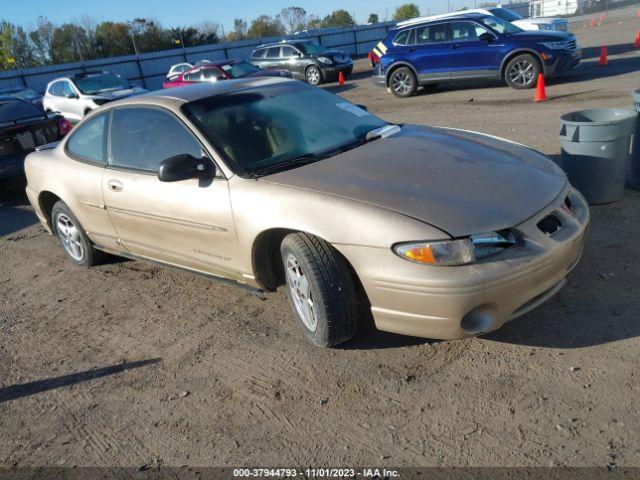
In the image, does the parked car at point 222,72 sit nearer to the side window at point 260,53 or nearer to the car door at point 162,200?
the side window at point 260,53

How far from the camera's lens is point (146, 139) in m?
4.46

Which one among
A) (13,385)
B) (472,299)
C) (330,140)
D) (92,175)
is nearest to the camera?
(472,299)

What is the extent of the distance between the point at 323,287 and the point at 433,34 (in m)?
12.4

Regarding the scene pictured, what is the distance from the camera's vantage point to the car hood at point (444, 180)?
10.3 ft

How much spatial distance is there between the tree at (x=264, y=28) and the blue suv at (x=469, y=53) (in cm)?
5354

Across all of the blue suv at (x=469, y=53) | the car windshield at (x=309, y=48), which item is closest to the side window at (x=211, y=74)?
the car windshield at (x=309, y=48)

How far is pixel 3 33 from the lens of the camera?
51.4m

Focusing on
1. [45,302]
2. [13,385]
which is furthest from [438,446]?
[45,302]

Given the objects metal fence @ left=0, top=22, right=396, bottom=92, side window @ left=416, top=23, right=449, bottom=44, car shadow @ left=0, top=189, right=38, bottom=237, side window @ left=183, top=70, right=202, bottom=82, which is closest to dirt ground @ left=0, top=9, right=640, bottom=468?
car shadow @ left=0, top=189, right=38, bottom=237

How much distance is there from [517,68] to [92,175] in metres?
11.0

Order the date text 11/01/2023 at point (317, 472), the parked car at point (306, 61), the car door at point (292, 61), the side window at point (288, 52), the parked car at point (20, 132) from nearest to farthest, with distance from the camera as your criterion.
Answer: the date text 11/01/2023 at point (317, 472), the parked car at point (20, 132), the parked car at point (306, 61), the car door at point (292, 61), the side window at point (288, 52)

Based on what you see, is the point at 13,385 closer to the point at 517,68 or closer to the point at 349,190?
the point at 349,190

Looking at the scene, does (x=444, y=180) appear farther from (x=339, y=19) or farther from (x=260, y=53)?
(x=339, y=19)

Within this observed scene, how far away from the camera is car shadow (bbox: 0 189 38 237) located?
763 centimetres
